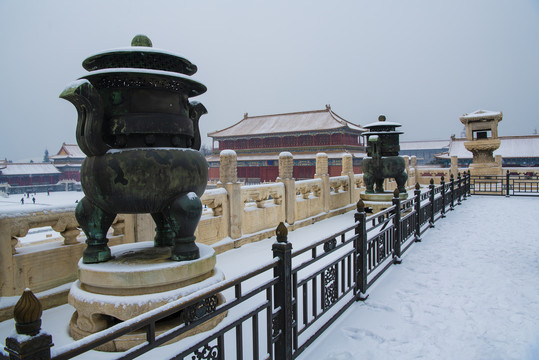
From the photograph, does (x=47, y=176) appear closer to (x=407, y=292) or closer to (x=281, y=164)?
(x=281, y=164)

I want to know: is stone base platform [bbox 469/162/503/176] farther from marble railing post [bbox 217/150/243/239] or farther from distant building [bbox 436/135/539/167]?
marble railing post [bbox 217/150/243/239]

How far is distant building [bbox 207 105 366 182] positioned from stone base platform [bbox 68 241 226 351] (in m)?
28.0

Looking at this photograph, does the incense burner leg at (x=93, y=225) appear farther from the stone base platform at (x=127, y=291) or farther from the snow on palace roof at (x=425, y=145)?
the snow on palace roof at (x=425, y=145)

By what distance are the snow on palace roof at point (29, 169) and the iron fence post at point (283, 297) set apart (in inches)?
1712

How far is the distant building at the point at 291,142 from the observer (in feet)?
104

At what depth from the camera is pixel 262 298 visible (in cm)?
372

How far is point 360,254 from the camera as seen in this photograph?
12.5 ft

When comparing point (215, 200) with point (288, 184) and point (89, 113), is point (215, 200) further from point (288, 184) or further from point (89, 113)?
point (89, 113)

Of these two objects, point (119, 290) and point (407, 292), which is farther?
point (407, 292)

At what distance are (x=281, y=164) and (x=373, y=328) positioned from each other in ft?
15.7

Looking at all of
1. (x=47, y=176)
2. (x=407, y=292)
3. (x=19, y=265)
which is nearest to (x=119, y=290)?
(x=19, y=265)

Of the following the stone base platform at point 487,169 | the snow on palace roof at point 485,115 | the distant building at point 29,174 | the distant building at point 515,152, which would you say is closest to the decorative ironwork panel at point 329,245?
the stone base platform at point 487,169

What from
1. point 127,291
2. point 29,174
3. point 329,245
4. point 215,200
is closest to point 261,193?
point 215,200

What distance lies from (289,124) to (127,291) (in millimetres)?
32624
